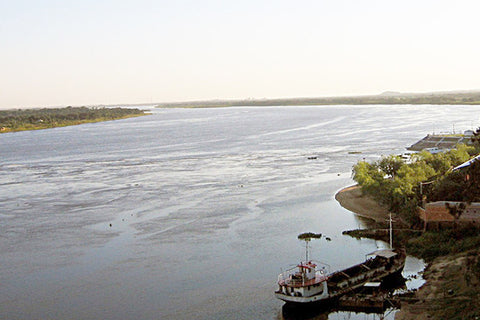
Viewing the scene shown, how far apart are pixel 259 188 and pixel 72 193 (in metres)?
15.9

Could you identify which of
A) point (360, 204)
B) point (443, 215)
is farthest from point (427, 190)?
point (360, 204)

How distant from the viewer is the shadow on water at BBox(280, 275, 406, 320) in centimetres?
2234

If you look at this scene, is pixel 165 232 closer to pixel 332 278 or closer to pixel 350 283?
pixel 332 278

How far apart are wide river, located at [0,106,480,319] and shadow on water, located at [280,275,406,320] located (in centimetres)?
42

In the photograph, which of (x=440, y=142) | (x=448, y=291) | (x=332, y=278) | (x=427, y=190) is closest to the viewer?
(x=448, y=291)

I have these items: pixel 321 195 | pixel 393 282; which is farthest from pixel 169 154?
pixel 393 282

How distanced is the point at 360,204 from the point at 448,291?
1764 centimetres

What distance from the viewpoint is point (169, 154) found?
7575 centimetres

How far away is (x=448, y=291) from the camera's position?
885 inches

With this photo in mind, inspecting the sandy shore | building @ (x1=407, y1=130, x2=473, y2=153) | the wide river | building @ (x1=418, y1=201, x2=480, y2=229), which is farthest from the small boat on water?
building @ (x1=407, y1=130, x2=473, y2=153)

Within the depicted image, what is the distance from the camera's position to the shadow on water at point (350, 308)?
22344 mm

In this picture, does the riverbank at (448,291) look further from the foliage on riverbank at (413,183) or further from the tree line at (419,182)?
the foliage on riverbank at (413,183)

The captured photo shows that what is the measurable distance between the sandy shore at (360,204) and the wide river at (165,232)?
881 millimetres

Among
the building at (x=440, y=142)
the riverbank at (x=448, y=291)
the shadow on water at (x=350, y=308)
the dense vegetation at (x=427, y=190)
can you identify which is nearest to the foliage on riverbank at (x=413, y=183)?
the dense vegetation at (x=427, y=190)
